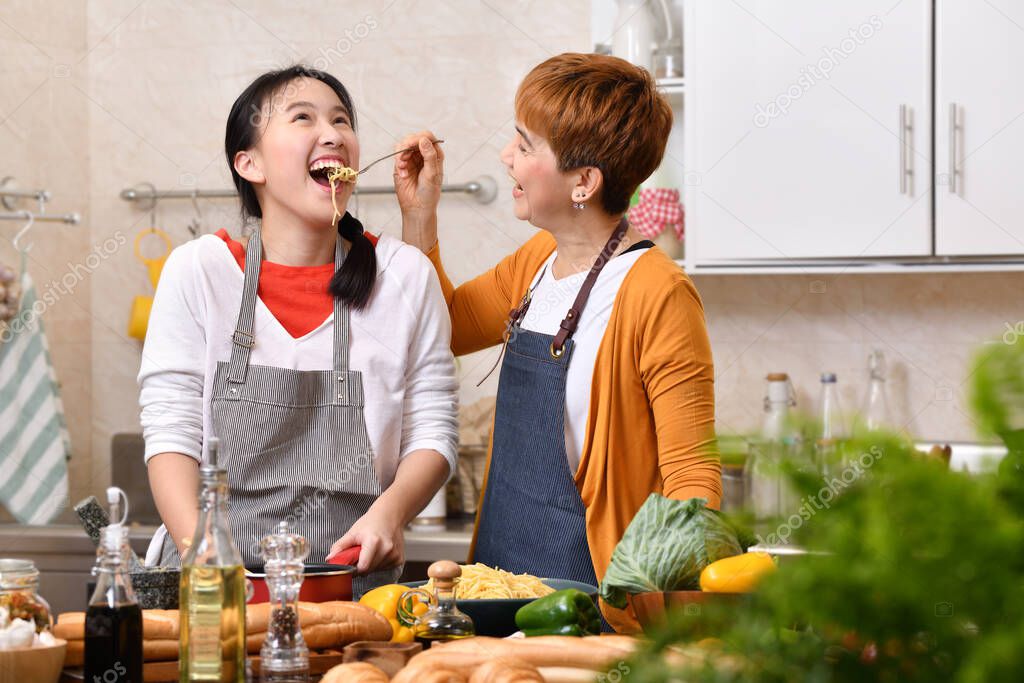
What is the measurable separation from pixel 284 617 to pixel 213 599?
82mm

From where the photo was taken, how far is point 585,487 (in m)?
1.55

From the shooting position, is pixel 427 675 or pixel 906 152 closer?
pixel 427 675

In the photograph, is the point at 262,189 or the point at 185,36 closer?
the point at 262,189

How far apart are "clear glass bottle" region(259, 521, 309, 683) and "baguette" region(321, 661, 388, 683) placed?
8 cm

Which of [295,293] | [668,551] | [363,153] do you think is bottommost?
[668,551]

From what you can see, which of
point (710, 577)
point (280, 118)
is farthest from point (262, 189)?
point (710, 577)

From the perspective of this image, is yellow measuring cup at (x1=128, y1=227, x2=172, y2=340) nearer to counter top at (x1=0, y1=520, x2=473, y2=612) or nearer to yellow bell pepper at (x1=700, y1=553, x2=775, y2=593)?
counter top at (x1=0, y1=520, x2=473, y2=612)

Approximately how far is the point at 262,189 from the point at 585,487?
2.21 feet

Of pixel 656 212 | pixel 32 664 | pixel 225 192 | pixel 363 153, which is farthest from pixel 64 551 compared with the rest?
pixel 32 664

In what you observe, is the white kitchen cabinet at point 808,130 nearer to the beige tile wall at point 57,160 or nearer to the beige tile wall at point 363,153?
the beige tile wall at point 363,153

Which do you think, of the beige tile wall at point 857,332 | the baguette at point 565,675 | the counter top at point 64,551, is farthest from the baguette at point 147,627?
the beige tile wall at point 857,332

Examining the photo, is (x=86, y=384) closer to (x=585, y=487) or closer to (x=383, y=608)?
(x=585, y=487)

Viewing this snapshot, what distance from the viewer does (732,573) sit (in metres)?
0.95

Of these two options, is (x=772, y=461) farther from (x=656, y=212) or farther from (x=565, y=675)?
(x=656, y=212)
